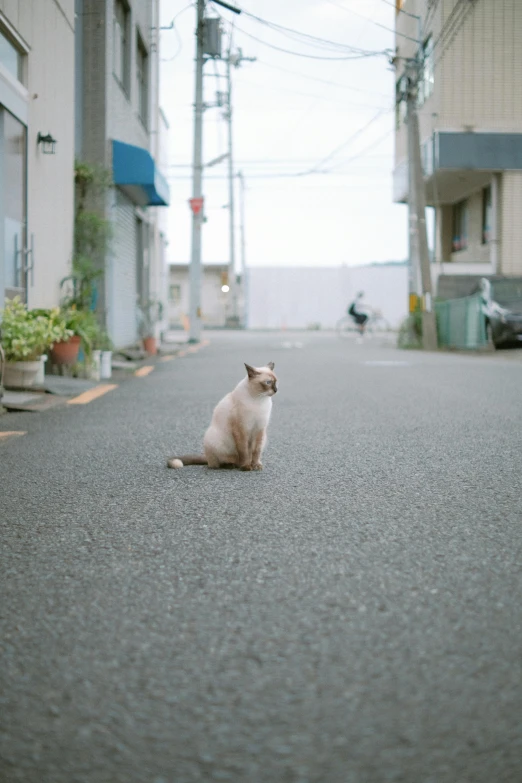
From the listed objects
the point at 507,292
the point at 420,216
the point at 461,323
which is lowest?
the point at 461,323

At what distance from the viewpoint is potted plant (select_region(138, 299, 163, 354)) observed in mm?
17031

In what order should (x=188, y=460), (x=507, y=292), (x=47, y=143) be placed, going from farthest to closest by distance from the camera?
1. (x=507, y=292)
2. (x=47, y=143)
3. (x=188, y=460)

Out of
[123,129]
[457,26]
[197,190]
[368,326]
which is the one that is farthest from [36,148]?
[368,326]

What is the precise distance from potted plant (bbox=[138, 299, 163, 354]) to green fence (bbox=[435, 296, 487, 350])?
6.66m

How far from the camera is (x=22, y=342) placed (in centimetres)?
788

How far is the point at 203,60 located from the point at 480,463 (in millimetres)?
20961

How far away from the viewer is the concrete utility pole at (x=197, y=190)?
75.0 ft

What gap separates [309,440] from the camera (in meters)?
5.59

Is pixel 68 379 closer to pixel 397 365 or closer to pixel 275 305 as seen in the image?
pixel 397 365

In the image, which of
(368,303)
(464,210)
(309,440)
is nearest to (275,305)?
(368,303)

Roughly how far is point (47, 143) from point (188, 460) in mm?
7207

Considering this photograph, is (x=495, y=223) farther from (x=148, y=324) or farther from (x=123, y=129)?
(x=123, y=129)

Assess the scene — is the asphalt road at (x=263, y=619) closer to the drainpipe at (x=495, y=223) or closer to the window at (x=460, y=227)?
the drainpipe at (x=495, y=223)

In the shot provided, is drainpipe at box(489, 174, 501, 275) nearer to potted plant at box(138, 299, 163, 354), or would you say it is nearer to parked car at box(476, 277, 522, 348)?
parked car at box(476, 277, 522, 348)
